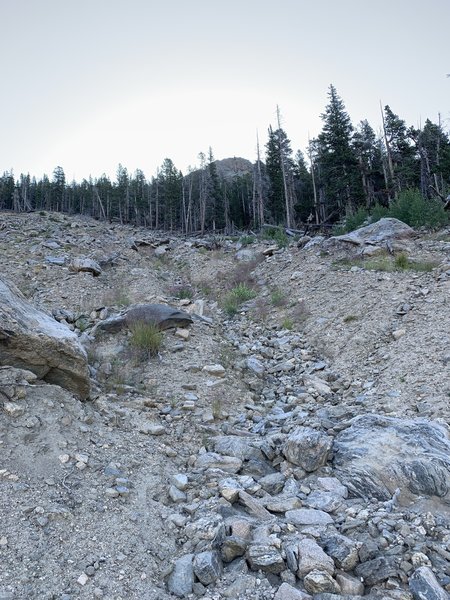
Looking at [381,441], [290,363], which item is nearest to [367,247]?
[290,363]

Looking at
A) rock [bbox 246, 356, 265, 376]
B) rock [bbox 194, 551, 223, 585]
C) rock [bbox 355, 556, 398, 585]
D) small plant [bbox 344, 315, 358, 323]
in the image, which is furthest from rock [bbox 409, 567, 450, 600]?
small plant [bbox 344, 315, 358, 323]

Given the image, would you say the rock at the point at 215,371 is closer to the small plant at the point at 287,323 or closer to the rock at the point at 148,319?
the rock at the point at 148,319

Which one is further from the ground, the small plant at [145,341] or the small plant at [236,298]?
the small plant at [236,298]

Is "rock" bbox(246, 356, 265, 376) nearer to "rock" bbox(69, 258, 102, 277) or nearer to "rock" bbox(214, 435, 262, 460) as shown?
"rock" bbox(214, 435, 262, 460)

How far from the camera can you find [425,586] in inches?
116

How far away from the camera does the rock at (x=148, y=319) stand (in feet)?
30.5

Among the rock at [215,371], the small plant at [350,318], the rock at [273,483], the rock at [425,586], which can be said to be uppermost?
the small plant at [350,318]

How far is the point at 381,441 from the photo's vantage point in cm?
491

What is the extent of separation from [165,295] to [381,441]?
9624 millimetres

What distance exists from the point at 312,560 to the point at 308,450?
1846 mm

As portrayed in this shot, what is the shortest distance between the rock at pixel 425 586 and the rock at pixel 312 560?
0.62m

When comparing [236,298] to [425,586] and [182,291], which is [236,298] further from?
[425,586]

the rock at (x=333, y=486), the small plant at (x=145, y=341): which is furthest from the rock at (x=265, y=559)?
the small plant at (x=145, y=341)

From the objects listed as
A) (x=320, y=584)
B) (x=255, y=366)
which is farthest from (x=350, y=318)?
(x=320, y=584)
